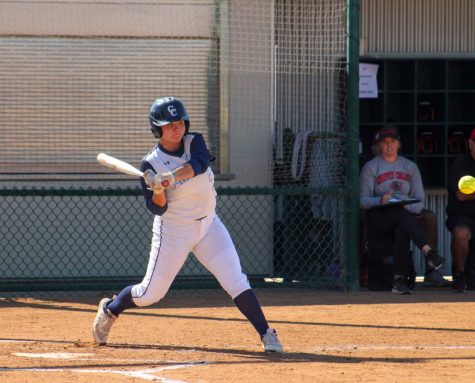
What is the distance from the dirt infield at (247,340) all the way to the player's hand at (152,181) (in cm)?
105

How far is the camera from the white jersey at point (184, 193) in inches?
285

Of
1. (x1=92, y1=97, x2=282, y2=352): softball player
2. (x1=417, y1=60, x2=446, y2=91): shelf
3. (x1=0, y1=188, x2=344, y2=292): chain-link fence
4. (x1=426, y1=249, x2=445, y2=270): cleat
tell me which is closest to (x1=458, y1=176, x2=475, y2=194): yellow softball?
(x1=426, y1=249, x2=445, y2=270): cleat

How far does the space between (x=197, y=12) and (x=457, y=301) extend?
12.0 feet

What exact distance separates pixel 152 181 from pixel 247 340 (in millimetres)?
1566

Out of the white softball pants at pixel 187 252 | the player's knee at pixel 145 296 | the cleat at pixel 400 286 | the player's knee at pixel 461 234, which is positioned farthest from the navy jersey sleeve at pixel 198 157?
the player's knee at pixel 461 234

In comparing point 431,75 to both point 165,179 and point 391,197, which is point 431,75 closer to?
point 391,197

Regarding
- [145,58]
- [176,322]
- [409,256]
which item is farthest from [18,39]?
[409,256]

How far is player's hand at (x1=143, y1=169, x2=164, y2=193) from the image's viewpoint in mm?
6955

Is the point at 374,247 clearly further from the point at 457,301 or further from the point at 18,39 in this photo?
the point at 18,39

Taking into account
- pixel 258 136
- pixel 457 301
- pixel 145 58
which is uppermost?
pixel 145 58

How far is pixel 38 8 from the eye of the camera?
10.8 metres

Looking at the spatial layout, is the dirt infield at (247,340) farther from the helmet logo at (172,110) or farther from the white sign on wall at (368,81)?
the white sign on wall at (368,81)

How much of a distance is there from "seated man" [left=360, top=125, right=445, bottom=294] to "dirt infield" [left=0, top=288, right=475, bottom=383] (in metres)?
0.36

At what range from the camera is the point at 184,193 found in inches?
286
